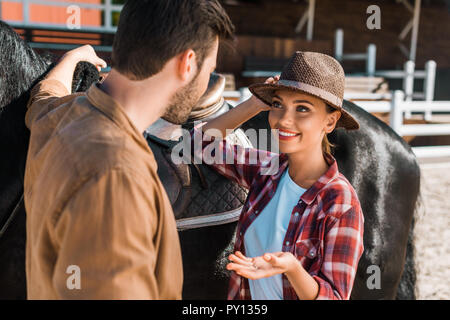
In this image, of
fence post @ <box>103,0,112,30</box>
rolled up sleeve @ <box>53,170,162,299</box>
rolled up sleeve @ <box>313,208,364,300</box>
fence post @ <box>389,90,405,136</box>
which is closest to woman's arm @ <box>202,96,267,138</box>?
rolled up sleeve @ <box>313,208,364,300</box>

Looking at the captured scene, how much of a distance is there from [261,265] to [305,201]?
0.36 meters

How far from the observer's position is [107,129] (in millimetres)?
894

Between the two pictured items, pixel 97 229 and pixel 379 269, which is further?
pixel 379 269

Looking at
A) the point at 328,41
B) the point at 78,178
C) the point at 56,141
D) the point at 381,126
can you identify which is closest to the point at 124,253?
the point at 78,178

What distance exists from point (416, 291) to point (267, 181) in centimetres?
169

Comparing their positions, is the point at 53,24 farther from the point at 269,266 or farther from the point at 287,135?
the point at 269,266

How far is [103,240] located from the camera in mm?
802

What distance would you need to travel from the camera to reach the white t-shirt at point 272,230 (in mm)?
1442

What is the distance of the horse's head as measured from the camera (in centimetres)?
164

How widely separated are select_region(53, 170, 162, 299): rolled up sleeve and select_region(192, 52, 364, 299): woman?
52cm

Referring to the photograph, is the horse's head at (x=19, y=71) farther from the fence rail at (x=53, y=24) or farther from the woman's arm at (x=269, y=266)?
the fence rail at (x=53, y=24)

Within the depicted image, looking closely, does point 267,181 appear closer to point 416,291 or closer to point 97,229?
Answer: point 97,229

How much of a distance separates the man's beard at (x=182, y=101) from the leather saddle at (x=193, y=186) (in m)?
0.79

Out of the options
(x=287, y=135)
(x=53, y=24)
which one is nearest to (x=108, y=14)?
(x=53, y=24)
